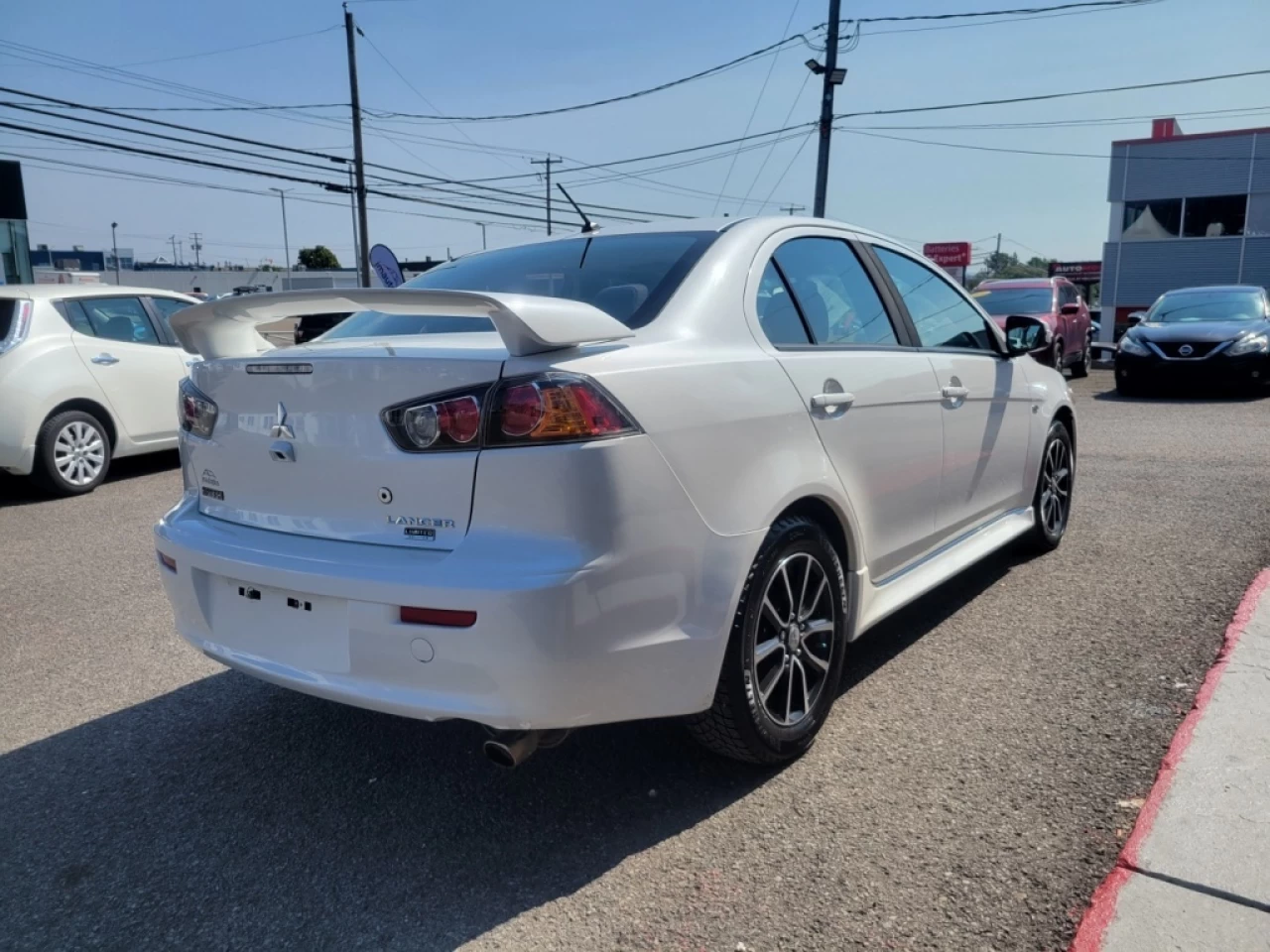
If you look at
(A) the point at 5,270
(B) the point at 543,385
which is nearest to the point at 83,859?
(B) the point at 543,385

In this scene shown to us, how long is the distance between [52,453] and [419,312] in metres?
6.31

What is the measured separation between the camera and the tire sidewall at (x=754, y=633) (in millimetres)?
2713

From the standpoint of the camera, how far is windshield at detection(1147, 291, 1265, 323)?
13.7 meters

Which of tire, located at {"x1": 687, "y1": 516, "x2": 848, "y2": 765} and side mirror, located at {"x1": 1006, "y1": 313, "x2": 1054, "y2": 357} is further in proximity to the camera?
side mirror, located at {"x1": 1006, "y1": 313, "x2": 1054, "y2": 357}

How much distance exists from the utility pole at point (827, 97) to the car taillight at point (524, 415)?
70.7ft

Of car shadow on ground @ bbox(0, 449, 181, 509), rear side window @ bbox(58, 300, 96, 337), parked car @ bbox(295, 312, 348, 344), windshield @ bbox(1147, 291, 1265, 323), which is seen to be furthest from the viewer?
windshield @ bbox(1147, 291, 1265, 323)

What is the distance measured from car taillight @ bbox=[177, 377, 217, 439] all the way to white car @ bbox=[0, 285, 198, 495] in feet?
13.9

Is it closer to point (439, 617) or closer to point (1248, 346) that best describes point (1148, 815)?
point (439, 617)

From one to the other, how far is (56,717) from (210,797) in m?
0.98

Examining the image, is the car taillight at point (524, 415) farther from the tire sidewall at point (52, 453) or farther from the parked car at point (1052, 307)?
the parked car at point (1052, 307)

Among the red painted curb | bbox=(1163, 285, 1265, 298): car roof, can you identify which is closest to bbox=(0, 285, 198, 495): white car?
the red painted curb

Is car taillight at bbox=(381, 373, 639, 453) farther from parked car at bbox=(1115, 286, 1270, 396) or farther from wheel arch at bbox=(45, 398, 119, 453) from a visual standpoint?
parked car at bbox=(1115, 286, 1270, 396)

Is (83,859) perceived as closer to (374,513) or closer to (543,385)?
(374,513)

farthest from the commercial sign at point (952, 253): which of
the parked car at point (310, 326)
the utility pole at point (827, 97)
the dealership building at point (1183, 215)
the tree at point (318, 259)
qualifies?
the tree at point (318, 259)
